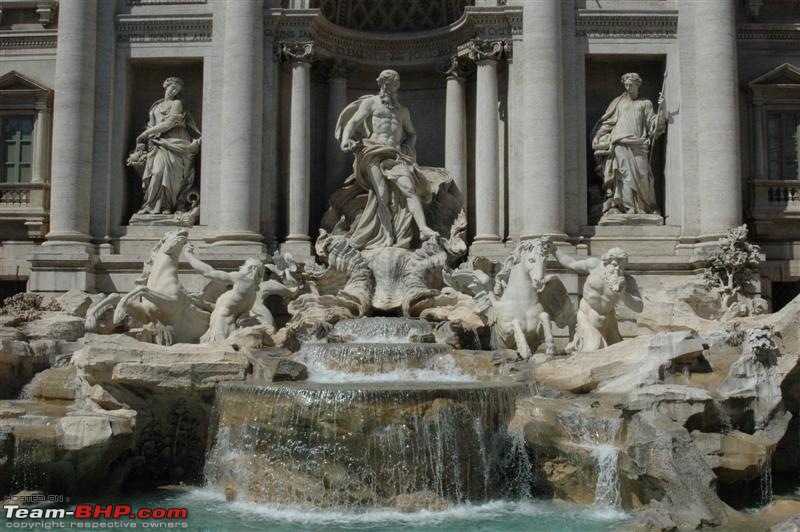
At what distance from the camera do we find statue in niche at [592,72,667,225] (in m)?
18.2

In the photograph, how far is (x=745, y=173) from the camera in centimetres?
1916

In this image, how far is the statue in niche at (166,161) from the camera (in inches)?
730

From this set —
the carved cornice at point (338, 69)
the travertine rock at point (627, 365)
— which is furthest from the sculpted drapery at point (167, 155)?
the travertine rock at point (627, 365)

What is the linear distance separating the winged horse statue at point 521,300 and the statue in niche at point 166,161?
24.0 ft

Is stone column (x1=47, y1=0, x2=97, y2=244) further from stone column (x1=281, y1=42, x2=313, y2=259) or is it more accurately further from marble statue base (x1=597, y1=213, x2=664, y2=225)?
marble statue base (x1=597, y1=213, x2=664, y2=225)

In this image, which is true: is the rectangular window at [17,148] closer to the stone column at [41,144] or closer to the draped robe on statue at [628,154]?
the stone column at [41,144]

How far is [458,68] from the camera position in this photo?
19281 millimetres

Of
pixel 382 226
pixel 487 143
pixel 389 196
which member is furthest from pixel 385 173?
pixel 487 143

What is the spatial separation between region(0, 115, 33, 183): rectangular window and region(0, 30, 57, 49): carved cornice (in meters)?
1.74

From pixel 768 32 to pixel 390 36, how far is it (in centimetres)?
897

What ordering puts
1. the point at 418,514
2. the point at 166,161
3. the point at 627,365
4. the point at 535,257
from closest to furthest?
1. the point at 418,514
2. the point at 627,365
3. the point at 535,257
4. the point at 166,161

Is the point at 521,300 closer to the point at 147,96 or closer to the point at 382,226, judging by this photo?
the point at 382,226

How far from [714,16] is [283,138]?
996cm

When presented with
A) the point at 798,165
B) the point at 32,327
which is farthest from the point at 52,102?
the point at 798,165
